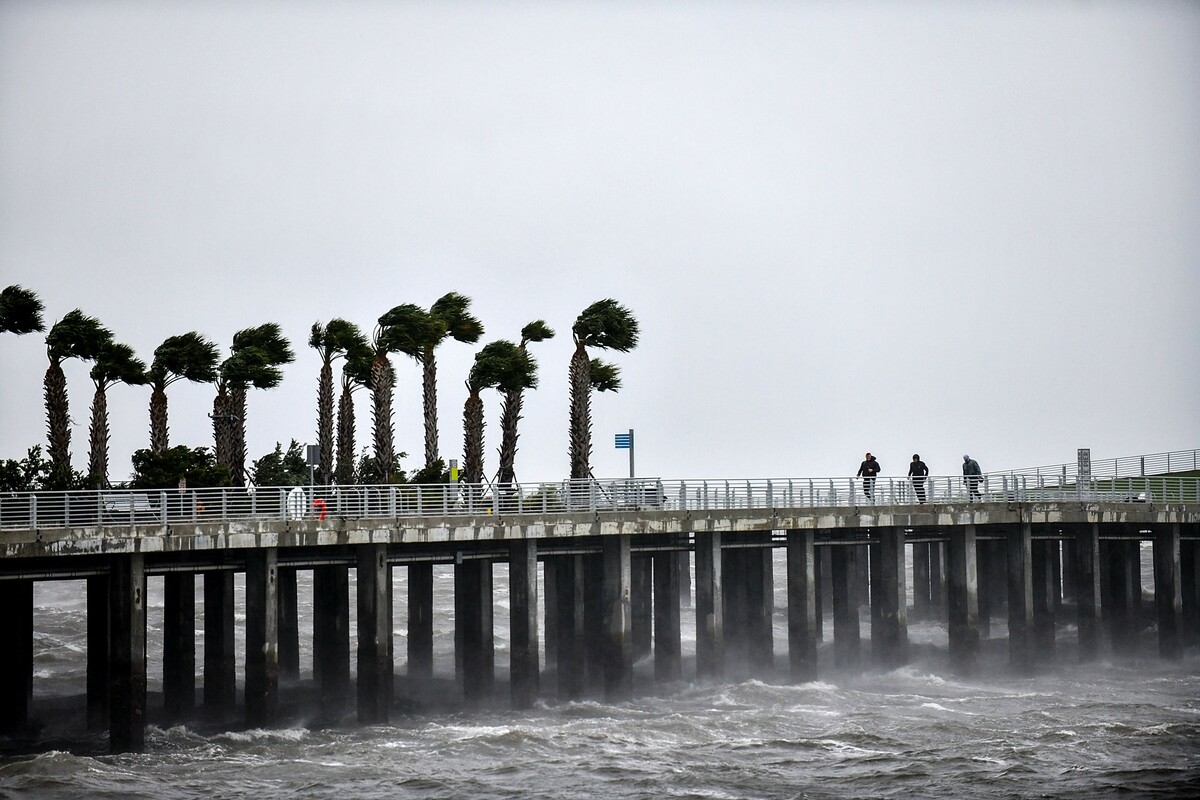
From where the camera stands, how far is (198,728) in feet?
127

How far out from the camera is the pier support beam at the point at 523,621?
41125 millimetres

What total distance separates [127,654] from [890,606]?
26865 millimetres

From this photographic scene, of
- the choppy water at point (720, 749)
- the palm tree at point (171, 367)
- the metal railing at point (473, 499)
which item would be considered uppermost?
the palm tree at point (171, 367)

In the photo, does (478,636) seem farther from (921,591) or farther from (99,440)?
(921,591)

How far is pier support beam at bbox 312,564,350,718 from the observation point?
4216cm

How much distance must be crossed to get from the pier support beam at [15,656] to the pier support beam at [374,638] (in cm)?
767

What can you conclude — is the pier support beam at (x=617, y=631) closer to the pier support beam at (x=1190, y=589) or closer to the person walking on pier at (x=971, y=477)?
the person walking on pier at (x=971, y=477)

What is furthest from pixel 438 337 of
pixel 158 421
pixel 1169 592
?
pixel 1169 592

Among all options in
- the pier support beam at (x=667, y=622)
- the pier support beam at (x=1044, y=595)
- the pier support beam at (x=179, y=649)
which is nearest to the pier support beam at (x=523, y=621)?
the pier support beam at (x=667, y=622)

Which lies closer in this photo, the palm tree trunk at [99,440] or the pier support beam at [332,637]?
the pier support beam at [332,637]

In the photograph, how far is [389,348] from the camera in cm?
6012

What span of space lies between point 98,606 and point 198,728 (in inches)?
174

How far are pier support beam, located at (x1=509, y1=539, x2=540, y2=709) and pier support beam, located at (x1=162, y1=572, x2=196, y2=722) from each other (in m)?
9.67

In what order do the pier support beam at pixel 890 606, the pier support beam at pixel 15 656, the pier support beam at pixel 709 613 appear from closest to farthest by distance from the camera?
the pier support beam at pixel 15 656 → the pier support beam at pixel 709 613 → the pier support beam at pixel 890 606
